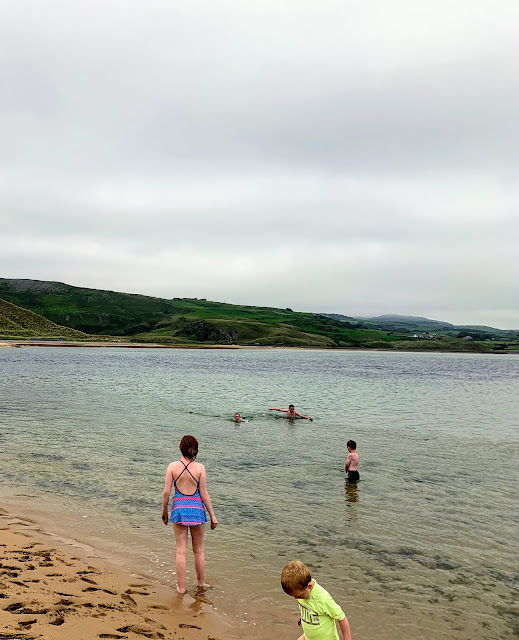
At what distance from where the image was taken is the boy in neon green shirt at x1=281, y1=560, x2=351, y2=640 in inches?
236

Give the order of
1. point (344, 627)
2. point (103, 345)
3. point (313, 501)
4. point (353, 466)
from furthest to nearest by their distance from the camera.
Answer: point (103, 345), point (353, 466), point (313, 501), point (344, 627)

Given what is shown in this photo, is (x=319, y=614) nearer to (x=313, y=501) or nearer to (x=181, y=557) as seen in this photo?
(x=181, y=557)

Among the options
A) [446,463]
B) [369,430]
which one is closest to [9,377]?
[369,430]

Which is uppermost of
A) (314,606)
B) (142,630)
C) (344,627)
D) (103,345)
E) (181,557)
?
(314,606)

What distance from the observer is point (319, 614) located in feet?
20.8

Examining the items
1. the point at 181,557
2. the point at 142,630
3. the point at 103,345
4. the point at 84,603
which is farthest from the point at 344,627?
the point at 103,345

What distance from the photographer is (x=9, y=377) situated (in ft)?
173

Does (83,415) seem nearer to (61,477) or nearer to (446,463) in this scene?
(61,477)

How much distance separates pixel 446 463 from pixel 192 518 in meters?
14.9

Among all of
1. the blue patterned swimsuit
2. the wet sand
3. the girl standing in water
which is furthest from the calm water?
the wet sand

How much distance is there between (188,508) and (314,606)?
11.9 ft

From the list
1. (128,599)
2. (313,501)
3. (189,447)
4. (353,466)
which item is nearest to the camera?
(128,599)

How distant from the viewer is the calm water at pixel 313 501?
30.5ft

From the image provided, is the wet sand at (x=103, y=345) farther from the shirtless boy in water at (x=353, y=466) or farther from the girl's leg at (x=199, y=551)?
the girl's leg at (x=199, y=551)
